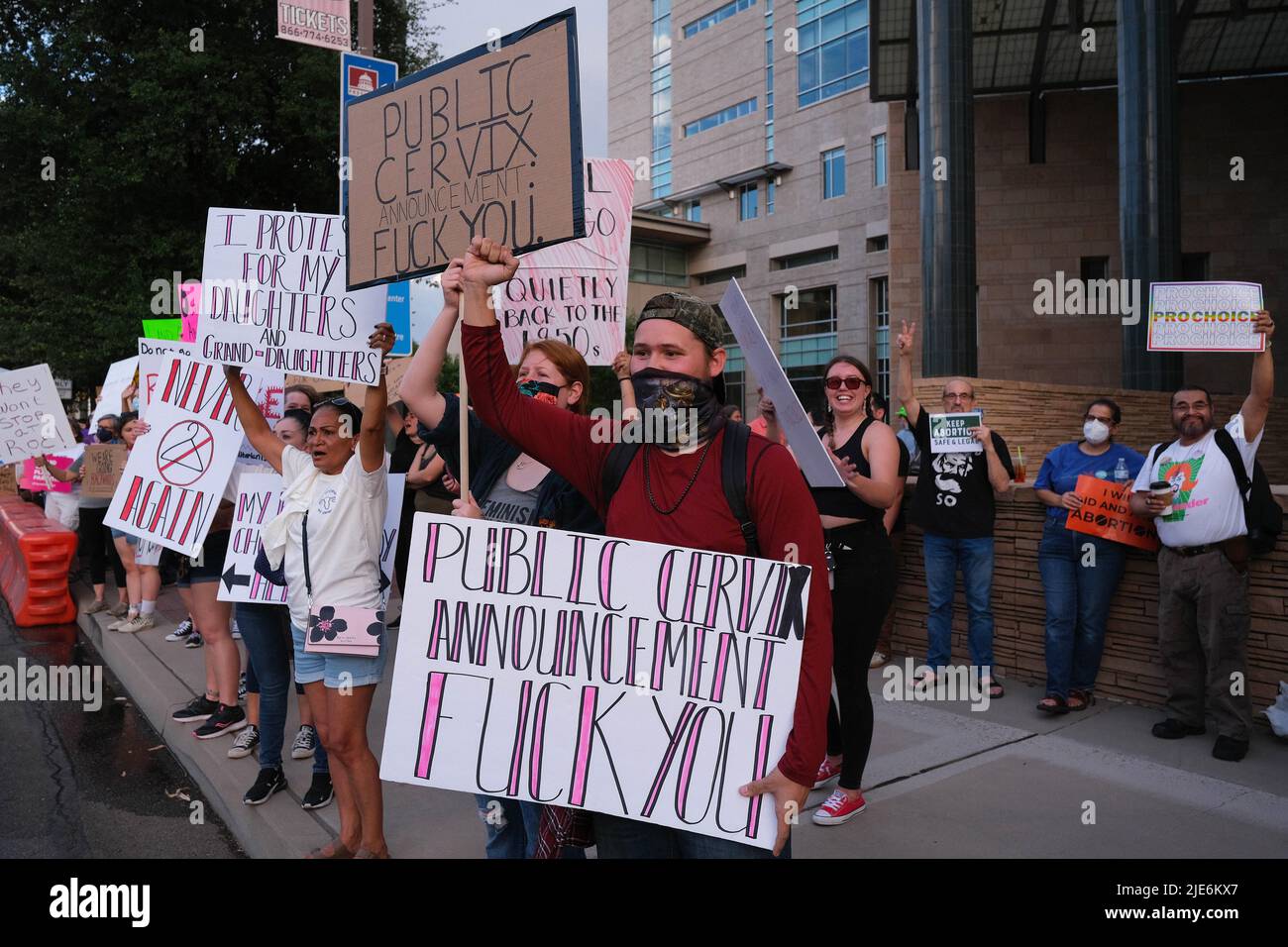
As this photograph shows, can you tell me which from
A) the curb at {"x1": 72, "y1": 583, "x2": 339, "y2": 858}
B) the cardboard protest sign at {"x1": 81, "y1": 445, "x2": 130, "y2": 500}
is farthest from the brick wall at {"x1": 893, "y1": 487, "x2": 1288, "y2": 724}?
the cardboard protest sign at {"x1": 81, "y1": 445, "x2": 130, "y2": 500}

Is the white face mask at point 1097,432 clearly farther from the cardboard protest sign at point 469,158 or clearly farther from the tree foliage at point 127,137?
the tree foliage at point 127,137

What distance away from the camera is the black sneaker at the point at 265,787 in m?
4.34

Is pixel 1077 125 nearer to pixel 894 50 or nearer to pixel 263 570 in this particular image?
pixel 894 50

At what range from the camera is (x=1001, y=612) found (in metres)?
6.25

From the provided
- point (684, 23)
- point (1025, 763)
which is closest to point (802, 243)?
point (684, 23)

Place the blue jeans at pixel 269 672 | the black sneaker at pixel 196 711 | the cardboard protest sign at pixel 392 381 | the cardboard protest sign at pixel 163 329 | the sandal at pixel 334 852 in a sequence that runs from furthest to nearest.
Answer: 1. the cardboard protest sign at pixel 392 381
2. the cardboard protest sign at pixel 163 329
3. the black sneaker at pixel 196 711
4. the blue jeans at pixel 269 672
5. the sandal at pixel 334 852

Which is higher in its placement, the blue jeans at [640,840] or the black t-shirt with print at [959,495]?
the black t-shirt with print at [959,495]

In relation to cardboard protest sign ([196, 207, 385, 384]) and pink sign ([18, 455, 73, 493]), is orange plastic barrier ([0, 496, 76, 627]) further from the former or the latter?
cardboard protest sign ([196, 207, 385, 384])

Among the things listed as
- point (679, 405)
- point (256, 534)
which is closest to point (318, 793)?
point (256, 534)

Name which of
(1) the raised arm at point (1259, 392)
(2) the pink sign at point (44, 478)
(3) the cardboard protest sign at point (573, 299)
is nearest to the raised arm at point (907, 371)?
(3) the cardboard protest sign at point (573, 299)

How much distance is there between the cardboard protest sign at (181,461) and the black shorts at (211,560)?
136 millimetres

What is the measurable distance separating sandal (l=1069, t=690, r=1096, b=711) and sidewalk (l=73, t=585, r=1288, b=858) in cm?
6

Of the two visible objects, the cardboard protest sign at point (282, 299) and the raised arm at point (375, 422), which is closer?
the raised arm at point (375, 422)
